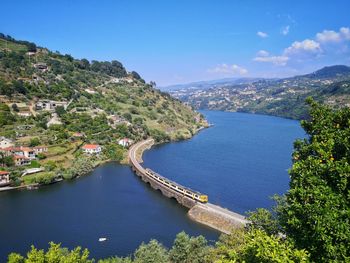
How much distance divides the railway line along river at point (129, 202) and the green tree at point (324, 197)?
23130 millimetres

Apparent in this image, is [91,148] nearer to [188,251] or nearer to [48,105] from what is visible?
[48,105]

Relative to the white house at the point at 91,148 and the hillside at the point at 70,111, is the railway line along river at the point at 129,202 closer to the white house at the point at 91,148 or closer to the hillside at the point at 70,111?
the white house at the point at 91,148

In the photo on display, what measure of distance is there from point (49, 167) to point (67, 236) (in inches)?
1007

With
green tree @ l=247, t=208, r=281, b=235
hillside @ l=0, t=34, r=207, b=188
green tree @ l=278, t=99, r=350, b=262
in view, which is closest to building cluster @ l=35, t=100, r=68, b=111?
hillside @ l=0, t=34, r=207, b=188

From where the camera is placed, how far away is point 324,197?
496 inches

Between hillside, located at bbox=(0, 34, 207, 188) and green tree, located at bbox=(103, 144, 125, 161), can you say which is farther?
green tree, located at bbox=(103, 144, 125, 161)

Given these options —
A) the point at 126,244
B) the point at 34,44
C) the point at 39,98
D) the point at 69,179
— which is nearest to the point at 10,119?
the point at 39,98

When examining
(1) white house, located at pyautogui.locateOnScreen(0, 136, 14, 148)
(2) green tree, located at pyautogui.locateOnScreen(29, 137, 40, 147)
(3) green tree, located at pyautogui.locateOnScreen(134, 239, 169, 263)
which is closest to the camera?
(3) green tree, located at pyautogui.locateOnScreen(134, 239, 169, 263)

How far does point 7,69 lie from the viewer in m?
96.6

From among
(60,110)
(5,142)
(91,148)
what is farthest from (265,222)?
(60,110)

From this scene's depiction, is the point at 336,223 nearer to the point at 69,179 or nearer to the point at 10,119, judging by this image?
the point at 69,179

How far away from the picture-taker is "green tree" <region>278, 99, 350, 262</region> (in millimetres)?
12023

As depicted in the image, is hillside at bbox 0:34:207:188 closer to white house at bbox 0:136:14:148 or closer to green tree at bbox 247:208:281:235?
white house at bbox 0:136:14:148

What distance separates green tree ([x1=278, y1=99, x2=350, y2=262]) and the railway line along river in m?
23.1
